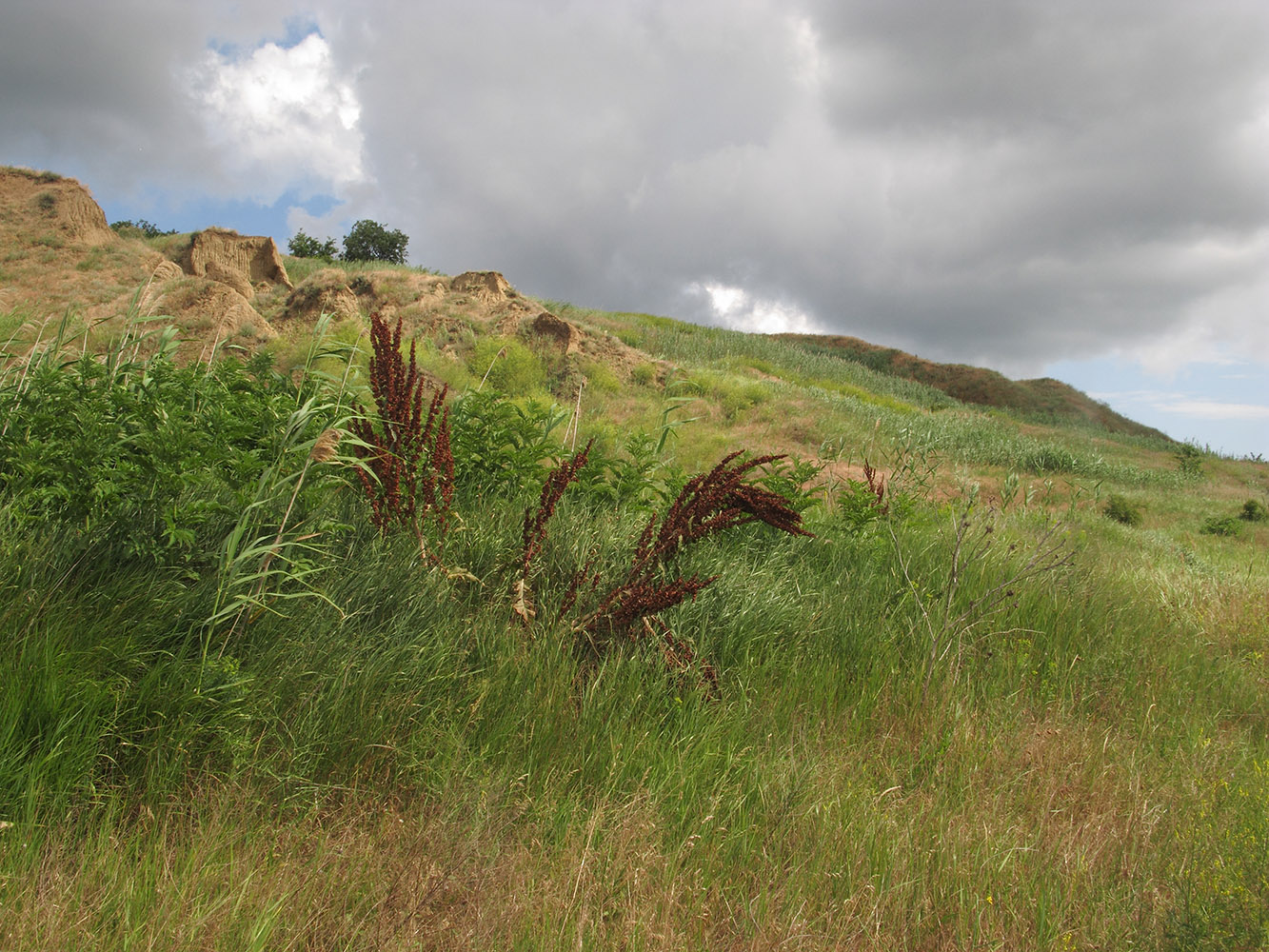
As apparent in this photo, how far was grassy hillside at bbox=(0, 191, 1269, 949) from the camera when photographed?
1911 mm

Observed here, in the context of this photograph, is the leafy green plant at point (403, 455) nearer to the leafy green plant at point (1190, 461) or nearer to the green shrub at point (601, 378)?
the green shrub at point (601, 378)

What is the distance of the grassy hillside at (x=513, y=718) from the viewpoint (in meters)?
1.91

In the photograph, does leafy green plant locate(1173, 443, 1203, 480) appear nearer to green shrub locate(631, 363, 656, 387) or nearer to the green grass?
green shrub locate(631, 363, 656, 387)

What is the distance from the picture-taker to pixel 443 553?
3.34 metres

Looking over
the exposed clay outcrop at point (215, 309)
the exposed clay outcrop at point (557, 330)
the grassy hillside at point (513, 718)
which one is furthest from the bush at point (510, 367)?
the grassy hillside at point (513, 718)

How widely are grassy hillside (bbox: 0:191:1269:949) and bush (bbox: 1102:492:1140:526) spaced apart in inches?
348

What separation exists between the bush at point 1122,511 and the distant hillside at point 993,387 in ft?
67.8

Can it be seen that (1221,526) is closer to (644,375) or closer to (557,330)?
(644,375)

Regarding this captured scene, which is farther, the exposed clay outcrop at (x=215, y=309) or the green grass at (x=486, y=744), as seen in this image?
the exposed clay outcrop at (x=215, y=309)

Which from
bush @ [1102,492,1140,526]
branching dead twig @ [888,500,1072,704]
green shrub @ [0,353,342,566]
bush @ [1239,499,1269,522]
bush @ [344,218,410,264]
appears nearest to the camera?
green shrub @ [0,353,342,566]

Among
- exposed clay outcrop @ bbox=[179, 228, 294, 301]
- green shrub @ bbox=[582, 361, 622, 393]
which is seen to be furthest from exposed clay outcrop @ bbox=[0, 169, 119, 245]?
green shrub @ bbox=[582, 361, 622, 393]

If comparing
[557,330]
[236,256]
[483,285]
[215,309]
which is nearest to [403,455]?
[557,330]

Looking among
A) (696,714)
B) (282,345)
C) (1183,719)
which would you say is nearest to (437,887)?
(696,714)

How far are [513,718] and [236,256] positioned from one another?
23.3 metres
